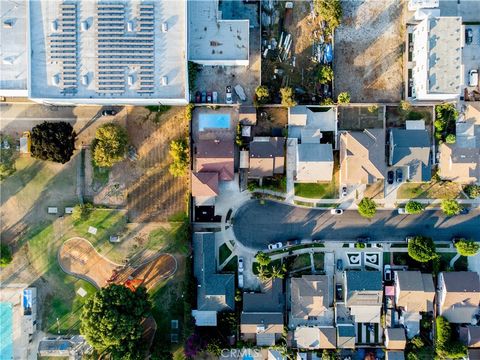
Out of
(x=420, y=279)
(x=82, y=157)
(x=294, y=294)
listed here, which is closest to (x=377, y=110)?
(x=420, y=279)

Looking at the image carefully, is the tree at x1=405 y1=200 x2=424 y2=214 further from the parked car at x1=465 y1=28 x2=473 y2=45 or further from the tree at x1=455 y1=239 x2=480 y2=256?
the parked car at x1=465 y1=28 x2=473 y2=45

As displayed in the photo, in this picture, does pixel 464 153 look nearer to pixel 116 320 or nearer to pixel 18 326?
pixel 116 320

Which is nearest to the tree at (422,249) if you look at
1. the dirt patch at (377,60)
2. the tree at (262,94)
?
the dirt patch at (377,60)

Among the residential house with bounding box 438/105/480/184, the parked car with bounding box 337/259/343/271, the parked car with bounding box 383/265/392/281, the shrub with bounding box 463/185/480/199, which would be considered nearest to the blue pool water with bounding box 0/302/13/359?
the parked car with bounding box 337/259/343/271

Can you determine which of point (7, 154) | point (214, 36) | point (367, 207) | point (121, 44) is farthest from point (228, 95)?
point (7, 154)

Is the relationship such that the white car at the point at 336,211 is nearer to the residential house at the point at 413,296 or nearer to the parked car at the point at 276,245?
the parked car at the point at 276,245

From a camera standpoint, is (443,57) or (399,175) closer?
(443,57)

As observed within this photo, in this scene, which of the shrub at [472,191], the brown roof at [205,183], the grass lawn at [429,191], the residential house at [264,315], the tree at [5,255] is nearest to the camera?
the brown roof at [205,183]
